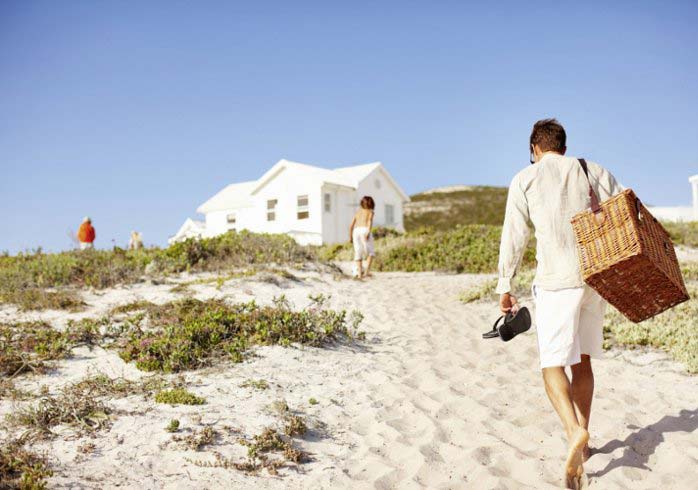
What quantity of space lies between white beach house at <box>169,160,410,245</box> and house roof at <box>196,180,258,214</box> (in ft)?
0.54

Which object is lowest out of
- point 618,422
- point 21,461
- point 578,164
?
point 618,422

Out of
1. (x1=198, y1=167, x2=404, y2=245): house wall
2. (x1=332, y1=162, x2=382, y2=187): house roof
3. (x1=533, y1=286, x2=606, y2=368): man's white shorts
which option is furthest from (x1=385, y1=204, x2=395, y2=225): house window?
(x1=533, y1=286, x2=606, y2=368): man's white shorts

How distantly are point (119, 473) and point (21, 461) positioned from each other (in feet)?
2.06

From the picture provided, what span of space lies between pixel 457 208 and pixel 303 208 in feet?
85.0

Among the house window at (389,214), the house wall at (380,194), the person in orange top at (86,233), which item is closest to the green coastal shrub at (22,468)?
the person in orange top at (86,233)

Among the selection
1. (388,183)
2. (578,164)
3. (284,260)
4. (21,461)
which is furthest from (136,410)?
(388,183)

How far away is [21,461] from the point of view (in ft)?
13.1

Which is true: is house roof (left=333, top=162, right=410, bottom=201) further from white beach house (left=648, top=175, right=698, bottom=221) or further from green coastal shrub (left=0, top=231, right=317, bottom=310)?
green coastal shrub (left=0, top=231, right=317, bottom=310)

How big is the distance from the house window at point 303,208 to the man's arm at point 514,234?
28696mm

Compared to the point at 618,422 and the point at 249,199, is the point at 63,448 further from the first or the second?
the point at 249,199

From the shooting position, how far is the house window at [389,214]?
36438 mm

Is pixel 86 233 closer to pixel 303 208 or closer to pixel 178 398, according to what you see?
pixel 303 208

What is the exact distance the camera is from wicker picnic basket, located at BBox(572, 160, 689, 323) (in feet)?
12.2

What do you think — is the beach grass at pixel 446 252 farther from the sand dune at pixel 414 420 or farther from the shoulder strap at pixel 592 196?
the shoulder strap at pixel 592 196
